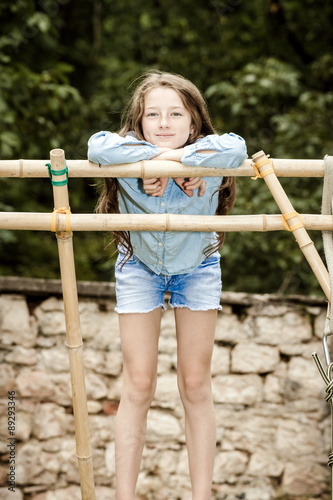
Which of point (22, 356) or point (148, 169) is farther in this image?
point (22, 356)

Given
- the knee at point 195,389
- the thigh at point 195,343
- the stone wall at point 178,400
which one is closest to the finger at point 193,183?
the thigh at point 195,343

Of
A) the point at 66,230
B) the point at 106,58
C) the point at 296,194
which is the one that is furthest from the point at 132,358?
the point at 106,58

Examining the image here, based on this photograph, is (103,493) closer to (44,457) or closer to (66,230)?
(44,457)

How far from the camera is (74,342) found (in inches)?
69.7

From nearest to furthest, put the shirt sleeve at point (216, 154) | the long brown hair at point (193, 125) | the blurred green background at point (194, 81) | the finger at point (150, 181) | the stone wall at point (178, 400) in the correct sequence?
the shirt sleeve at point (216, 154) → the finger at point (150, 181) → the long brown hair at point (193, 125) → the stone wall at point (178, 400) → the blurred green background at point (194, 81)

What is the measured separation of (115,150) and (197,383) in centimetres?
69

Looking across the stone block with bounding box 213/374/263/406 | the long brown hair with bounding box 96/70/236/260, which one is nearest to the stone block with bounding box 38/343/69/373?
the stone block with bounding box 213/374/263/406

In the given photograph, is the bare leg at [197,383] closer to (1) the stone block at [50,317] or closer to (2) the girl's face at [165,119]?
(2) the girl's face at [165,119]

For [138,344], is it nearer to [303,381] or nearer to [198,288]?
[198,288]

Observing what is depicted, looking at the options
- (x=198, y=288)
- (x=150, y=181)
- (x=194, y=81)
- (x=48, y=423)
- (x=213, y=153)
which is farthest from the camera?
(x=194, y=81)

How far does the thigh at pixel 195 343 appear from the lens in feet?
5.87

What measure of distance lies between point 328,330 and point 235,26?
4137mm

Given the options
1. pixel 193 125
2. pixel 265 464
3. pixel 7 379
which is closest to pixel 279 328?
pixel 265 464

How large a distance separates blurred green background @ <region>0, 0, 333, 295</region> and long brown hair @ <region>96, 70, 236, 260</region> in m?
0.99
